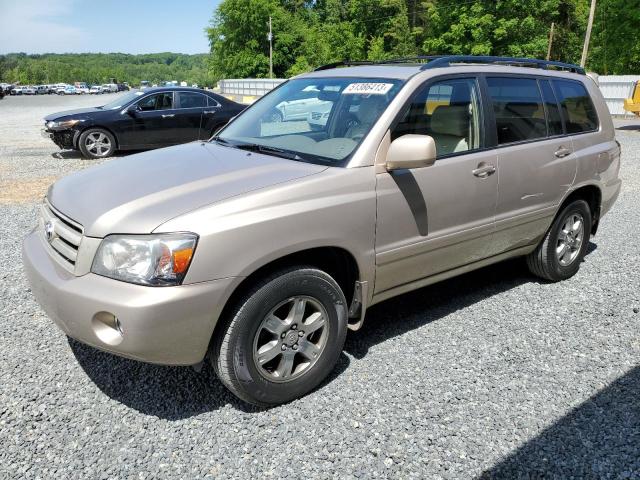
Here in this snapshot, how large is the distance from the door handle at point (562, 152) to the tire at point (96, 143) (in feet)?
31.8

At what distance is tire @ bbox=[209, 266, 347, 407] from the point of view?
2680 mm

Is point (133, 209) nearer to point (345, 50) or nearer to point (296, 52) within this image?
point (345, 50)

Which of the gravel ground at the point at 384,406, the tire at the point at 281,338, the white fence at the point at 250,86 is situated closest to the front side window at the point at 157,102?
the gravel ground at the point at 384,406

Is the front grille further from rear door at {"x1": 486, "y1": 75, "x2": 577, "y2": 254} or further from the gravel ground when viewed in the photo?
rear door at {"x1": 486, "y1": 75, "x2": 577, "y2": 254}

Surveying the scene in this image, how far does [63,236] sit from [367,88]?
2.04m

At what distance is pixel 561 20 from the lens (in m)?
56.2

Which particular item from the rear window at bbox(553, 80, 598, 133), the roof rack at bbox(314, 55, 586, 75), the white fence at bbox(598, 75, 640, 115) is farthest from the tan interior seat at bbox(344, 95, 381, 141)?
the white fence at bbox(598, 75, 640, 115)

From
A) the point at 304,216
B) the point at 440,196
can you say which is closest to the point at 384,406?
the point at 304,216

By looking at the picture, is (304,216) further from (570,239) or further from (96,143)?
(96,143)

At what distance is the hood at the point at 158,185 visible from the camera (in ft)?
8.53

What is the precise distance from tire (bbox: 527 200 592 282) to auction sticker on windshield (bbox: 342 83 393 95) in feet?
6.84

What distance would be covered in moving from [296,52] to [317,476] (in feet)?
244

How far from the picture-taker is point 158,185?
9.46 ft

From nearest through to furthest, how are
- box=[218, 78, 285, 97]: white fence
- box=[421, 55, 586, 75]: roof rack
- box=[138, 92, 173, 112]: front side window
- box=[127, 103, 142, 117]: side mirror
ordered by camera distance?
box=[421, 55, 586, 75]: roof rack → box=[127, 103, 142, 117]: side mirror → box=[138, 92, 173, 112]: front side window → box=[218, 78, 285, 97]: white fence
